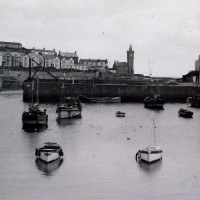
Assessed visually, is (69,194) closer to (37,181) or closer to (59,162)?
(37,181)

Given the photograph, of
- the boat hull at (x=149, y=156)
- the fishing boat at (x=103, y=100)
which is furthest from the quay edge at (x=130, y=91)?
the boat hull at (x=149, y=156)

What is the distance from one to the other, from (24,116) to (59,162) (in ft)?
93.4

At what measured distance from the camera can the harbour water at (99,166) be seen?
123 feet

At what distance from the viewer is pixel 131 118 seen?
93.0 metres

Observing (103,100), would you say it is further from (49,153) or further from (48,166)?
(48,166)

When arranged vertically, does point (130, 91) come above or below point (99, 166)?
above

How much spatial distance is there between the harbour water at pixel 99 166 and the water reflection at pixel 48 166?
10cm

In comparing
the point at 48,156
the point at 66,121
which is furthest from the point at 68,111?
the point at 48,156

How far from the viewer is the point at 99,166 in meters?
46.4

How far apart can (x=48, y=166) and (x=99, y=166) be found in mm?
5321

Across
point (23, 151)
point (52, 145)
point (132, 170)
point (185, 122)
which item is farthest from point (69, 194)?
point (185, 122)

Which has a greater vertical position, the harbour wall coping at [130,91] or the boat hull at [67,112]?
the harbour wall coping at [130,91]

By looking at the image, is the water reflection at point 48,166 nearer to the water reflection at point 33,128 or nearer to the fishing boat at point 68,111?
the water reflection at point 33,128

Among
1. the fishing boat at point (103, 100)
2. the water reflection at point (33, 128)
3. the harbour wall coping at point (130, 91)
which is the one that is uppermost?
the harbour wall coping at point (130, 91)
